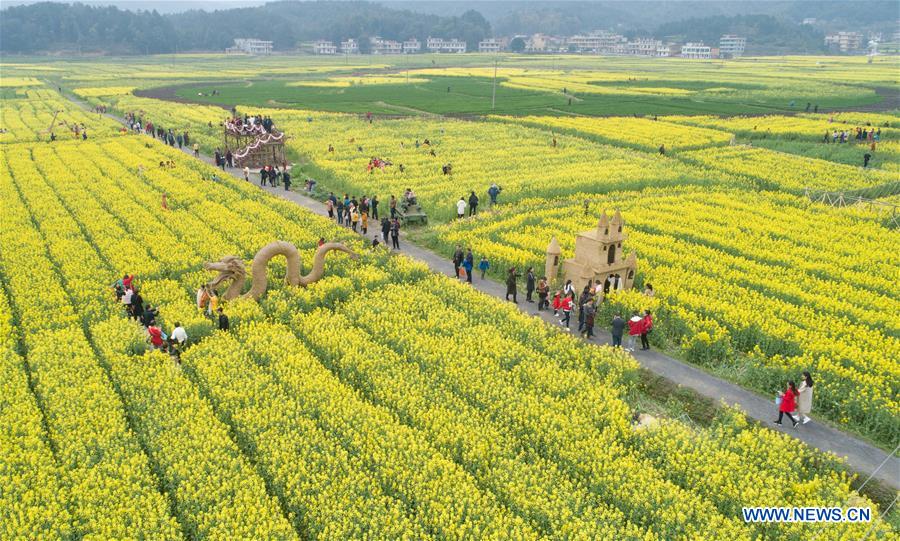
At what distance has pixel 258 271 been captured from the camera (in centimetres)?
2273

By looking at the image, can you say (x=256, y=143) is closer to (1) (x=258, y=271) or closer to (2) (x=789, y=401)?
(1) (x=258, y=271)

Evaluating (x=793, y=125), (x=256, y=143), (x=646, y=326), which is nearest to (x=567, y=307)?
(x=646, y=326)

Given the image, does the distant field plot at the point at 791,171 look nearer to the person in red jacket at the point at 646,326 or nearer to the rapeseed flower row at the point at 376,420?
the person in red jacket at the point at 646,326

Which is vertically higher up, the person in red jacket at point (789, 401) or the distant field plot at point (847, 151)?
the distant field plot at point (847, 151)

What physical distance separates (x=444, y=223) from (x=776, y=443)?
2313cm

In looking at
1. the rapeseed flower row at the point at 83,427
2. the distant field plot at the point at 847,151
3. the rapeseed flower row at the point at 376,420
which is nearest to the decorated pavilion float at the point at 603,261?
the rapeseed flower row at the point at 376,420

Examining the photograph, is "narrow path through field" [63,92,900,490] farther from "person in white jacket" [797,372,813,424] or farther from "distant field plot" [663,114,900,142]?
"distant field plot" [663,114,900,142]

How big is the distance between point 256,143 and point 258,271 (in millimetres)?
27673

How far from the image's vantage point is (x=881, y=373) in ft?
56.9

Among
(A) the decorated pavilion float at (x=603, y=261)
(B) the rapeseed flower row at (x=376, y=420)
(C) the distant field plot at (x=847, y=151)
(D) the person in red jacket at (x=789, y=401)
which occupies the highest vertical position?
(C) the distant field plot at (x=847, y=151)

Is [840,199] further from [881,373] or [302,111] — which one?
[302,111]

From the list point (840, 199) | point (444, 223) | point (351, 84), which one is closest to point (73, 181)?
point (444, 223)

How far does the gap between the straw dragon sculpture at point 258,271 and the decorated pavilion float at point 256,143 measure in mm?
26297

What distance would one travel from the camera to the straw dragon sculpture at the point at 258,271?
869 inches
